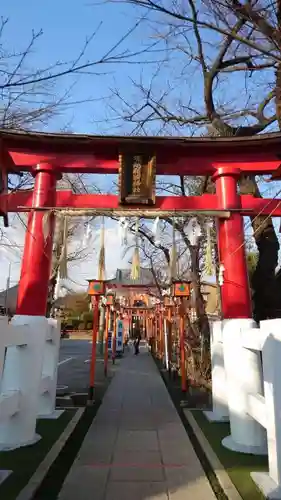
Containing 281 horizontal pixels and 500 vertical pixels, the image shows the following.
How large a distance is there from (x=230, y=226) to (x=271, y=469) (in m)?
3.46

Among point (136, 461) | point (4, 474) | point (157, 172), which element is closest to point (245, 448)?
point (136, 461)

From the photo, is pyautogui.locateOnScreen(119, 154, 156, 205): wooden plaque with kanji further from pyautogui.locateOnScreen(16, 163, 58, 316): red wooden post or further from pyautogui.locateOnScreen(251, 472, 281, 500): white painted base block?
pyautogui.locateOnScreen(251, 472, 281, 500): white painted base block

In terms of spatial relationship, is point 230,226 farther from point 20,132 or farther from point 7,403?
point 7,403

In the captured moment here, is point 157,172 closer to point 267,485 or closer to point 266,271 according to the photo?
point 266,271

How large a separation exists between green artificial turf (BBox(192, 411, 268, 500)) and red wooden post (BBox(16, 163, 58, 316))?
125 inches

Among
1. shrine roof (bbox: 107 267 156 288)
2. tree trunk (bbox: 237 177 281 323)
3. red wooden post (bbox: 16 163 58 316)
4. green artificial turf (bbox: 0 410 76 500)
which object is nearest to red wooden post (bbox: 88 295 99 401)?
green artificial turf (bbox: 0 410 76 500)

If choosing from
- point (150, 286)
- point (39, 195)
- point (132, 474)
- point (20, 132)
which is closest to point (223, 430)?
point (132, 474)

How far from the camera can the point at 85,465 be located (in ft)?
15.5

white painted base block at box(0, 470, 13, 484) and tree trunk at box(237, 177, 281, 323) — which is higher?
tree trunk at box(237, 177, 281, 323)

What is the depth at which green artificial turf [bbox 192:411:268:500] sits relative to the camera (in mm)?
3717

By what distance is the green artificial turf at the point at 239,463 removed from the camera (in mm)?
3717

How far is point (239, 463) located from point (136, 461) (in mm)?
1330

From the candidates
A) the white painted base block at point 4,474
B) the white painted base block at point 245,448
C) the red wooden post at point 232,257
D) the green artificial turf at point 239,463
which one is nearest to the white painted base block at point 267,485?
the green artificial turf at point 239,463

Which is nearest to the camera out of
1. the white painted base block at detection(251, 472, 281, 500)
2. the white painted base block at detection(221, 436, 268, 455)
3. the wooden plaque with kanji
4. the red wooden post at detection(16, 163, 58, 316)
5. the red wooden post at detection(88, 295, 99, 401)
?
the white painted base block at detection(251, 472, 281, 500)
